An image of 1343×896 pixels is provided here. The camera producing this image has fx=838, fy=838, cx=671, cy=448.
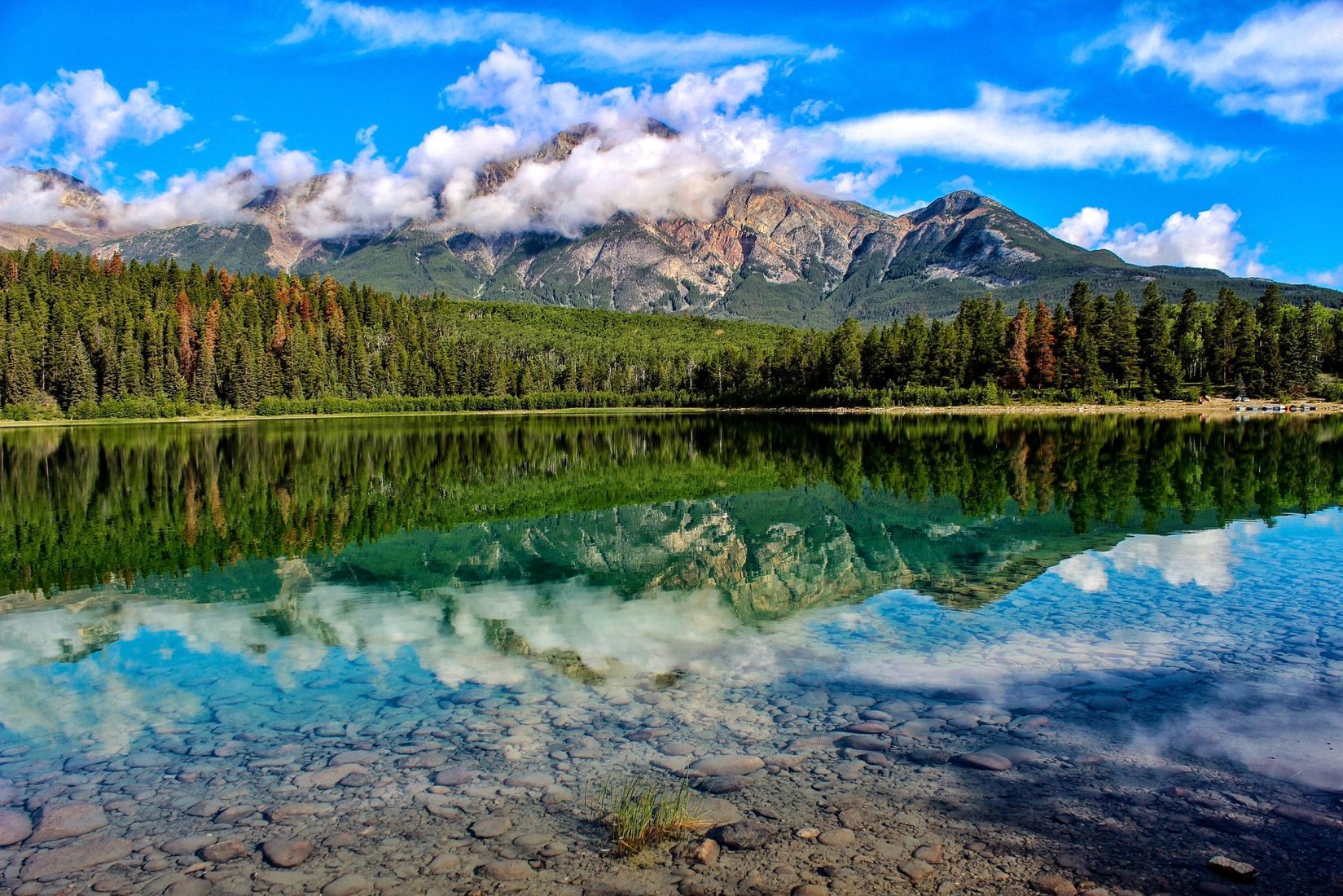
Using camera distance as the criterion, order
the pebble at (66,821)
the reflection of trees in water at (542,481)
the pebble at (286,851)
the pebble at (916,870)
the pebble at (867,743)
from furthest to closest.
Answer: the reflection of trees in water at (542,481)
the pebble at (867,743)
the pebble at (66,821)
the pebble at (286,851)
the pebble at (916,870)

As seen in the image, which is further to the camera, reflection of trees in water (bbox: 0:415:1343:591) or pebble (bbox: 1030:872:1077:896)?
reflection of trees in water (bbox: 0:415:1343:591)

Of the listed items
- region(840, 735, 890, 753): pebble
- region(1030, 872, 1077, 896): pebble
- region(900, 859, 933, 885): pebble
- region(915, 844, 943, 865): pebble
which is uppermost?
region(1030, 872, 1077, 896): pebble

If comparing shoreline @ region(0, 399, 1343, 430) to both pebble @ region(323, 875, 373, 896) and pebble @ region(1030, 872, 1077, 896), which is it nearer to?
pebble @ region(1030, 872, 1077, 896)

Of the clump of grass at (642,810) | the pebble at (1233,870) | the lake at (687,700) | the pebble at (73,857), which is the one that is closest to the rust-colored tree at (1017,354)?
the lake at (687,700)

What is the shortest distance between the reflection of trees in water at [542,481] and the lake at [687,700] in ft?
1.34

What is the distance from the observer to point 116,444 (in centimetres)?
6694

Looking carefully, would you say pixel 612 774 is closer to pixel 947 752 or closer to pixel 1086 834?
pixel 947 752

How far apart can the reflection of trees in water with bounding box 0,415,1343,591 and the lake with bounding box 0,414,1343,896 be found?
1.34 feet

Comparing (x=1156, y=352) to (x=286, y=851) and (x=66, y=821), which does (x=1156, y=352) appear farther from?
(x=66, y=821)

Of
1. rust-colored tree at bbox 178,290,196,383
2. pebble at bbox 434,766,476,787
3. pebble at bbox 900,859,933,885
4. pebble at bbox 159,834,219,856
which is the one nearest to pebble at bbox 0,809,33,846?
pebble at bbox 159,834,219,856

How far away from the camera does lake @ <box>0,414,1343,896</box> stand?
713 centimetres

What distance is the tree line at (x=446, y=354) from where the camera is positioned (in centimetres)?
11506

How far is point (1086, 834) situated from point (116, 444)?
251ft

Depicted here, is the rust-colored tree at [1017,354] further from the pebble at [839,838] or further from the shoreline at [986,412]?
the pebble at [839,838]
